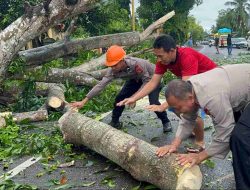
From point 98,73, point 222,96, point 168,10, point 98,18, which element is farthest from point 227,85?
point 168,10

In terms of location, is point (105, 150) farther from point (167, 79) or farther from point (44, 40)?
point (44, 40)

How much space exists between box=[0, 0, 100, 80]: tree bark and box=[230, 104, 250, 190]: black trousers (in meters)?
4.96

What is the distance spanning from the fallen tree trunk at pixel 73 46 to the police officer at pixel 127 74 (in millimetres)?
3460

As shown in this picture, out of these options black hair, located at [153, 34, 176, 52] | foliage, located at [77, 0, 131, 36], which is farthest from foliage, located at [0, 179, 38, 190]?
foliage, located at [77, 0, 131, 36]

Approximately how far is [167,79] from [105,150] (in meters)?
7.33

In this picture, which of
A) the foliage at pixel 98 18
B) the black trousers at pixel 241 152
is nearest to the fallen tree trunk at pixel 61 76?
the black trousers at pixel 241 152

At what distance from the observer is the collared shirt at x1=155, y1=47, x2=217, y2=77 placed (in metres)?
5.06

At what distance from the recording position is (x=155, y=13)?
1275 inches

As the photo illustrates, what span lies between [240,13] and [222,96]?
258 ft

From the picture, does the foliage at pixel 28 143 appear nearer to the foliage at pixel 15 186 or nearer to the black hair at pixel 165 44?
the foliage at pixel 15 186

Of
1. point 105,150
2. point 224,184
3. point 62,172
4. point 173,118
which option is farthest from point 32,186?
point 173,118

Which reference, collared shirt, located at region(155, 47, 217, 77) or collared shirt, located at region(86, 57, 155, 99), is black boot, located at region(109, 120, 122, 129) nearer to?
collared shirt, located at region(86, 57, 155, 99)

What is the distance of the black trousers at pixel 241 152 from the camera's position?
11.8 feet

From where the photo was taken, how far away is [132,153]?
182 inches
